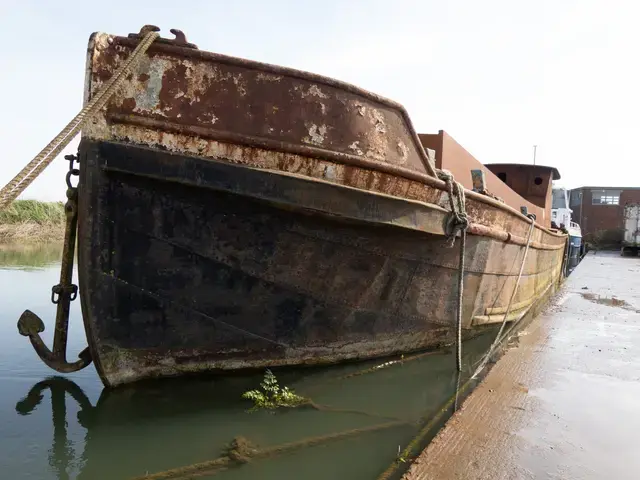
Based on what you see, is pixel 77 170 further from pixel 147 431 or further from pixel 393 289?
pixel 393 289

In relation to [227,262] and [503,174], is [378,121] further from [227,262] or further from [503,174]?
[503,174]

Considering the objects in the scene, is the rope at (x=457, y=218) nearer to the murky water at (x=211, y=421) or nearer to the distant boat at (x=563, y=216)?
the murky water at (x=211, y=421)

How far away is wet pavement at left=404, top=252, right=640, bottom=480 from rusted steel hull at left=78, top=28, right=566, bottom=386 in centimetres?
135

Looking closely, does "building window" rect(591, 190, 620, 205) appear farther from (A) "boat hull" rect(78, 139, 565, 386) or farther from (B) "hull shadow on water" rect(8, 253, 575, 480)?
(A) "boat hull" rect(78, 139, 565, 386)

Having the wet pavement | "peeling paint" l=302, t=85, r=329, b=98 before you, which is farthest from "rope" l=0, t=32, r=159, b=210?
the wet pavement

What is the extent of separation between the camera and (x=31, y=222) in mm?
19250

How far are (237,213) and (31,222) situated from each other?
749 inches

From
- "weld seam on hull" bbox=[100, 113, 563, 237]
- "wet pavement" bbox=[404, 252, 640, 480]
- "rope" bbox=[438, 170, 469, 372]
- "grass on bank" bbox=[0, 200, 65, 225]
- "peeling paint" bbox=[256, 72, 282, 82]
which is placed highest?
"peeling paint" bbox=[256, 72, 282, 82]

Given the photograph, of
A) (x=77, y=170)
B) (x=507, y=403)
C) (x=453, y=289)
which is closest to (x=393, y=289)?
(x=453, y=289)

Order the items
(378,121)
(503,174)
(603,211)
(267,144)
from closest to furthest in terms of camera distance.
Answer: (267,144), (378,121), (503,174), (603,211)

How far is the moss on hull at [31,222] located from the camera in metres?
18.3

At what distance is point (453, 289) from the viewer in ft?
16.3

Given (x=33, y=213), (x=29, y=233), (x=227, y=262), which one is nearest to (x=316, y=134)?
(x=227, y=262)

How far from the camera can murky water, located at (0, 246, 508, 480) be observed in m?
2.81
